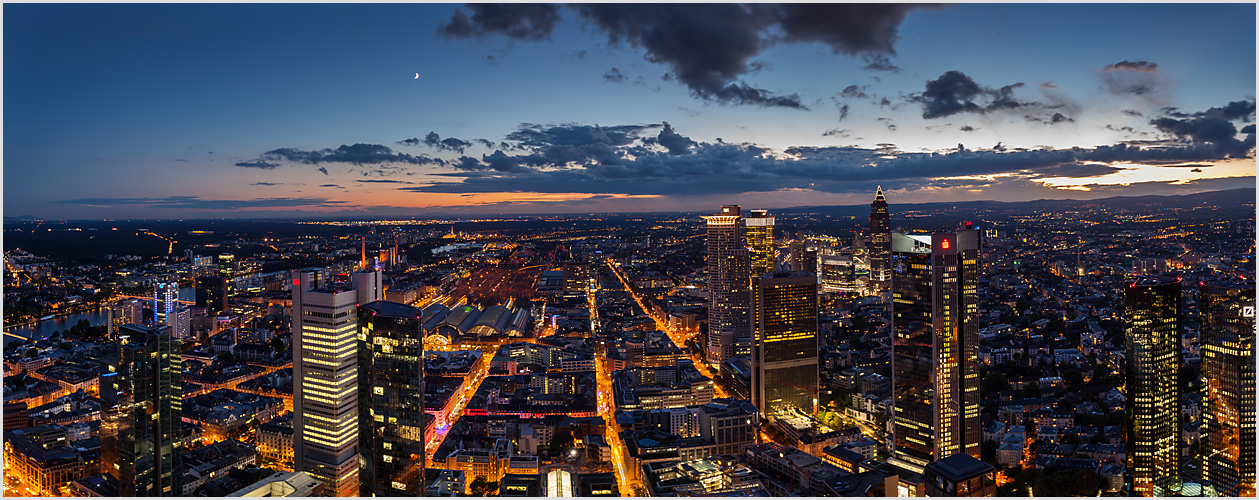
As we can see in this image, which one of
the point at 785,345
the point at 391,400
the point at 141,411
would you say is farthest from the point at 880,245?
the point at 141,411

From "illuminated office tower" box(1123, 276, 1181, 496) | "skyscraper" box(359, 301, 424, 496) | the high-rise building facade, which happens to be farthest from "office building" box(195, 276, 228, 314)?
"illuminated office tower" box(1123, 276, 1181, 496)

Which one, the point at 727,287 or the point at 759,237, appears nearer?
the point at 727,287

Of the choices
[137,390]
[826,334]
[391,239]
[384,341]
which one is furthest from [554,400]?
[391,239]

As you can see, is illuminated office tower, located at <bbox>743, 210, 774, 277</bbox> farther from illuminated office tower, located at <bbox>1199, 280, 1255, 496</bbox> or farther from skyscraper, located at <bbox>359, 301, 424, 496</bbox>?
skyscraper, located at <bbox>359, 301, 424, 496</bbox>

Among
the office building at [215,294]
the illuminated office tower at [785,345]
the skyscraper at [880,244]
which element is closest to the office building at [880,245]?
the skyscraper at [880,244]

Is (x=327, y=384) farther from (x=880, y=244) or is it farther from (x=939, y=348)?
(x=880, y=244)

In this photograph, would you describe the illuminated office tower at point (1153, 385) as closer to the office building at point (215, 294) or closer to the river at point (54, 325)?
the river at point (54, 325)

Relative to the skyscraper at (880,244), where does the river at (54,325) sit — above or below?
below
